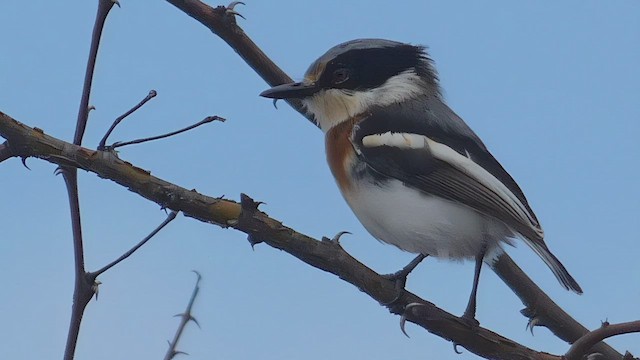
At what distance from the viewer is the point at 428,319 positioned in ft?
7.03

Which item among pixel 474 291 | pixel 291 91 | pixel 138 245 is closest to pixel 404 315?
pixel 474 291

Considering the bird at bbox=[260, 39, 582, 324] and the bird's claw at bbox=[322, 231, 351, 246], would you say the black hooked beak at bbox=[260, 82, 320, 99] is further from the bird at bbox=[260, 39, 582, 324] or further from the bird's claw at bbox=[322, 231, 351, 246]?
the bird's claw at bbox=[322, 231, 351, 246]

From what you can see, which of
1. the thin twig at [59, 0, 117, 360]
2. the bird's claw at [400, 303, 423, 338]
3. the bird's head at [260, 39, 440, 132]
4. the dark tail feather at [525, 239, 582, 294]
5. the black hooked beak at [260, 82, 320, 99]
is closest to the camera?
the thin twig at [59, 0, 117, 360]

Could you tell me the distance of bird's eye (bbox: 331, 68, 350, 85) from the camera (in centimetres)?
289

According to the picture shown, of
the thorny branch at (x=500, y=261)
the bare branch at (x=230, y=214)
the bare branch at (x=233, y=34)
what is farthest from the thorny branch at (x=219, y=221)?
the bare branch at (x=233, y=34)

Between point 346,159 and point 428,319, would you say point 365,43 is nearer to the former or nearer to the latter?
point 346,159

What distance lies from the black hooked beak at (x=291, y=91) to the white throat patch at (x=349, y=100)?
0.04 metres

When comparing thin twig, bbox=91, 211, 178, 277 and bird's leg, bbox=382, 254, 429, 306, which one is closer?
thin twig, bbox=91, 211, 178, 277

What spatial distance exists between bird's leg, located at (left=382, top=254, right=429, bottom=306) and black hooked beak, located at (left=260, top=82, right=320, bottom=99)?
654 millimetres

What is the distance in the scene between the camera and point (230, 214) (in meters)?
1.71

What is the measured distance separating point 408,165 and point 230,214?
3.21 feet

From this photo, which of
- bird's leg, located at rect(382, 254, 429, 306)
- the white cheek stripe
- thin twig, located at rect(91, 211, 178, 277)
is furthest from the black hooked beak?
thin twig, located at rect(91, 211, 178, 277)

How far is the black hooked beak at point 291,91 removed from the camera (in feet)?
8.82

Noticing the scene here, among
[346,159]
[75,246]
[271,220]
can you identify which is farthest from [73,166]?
[346,159]
